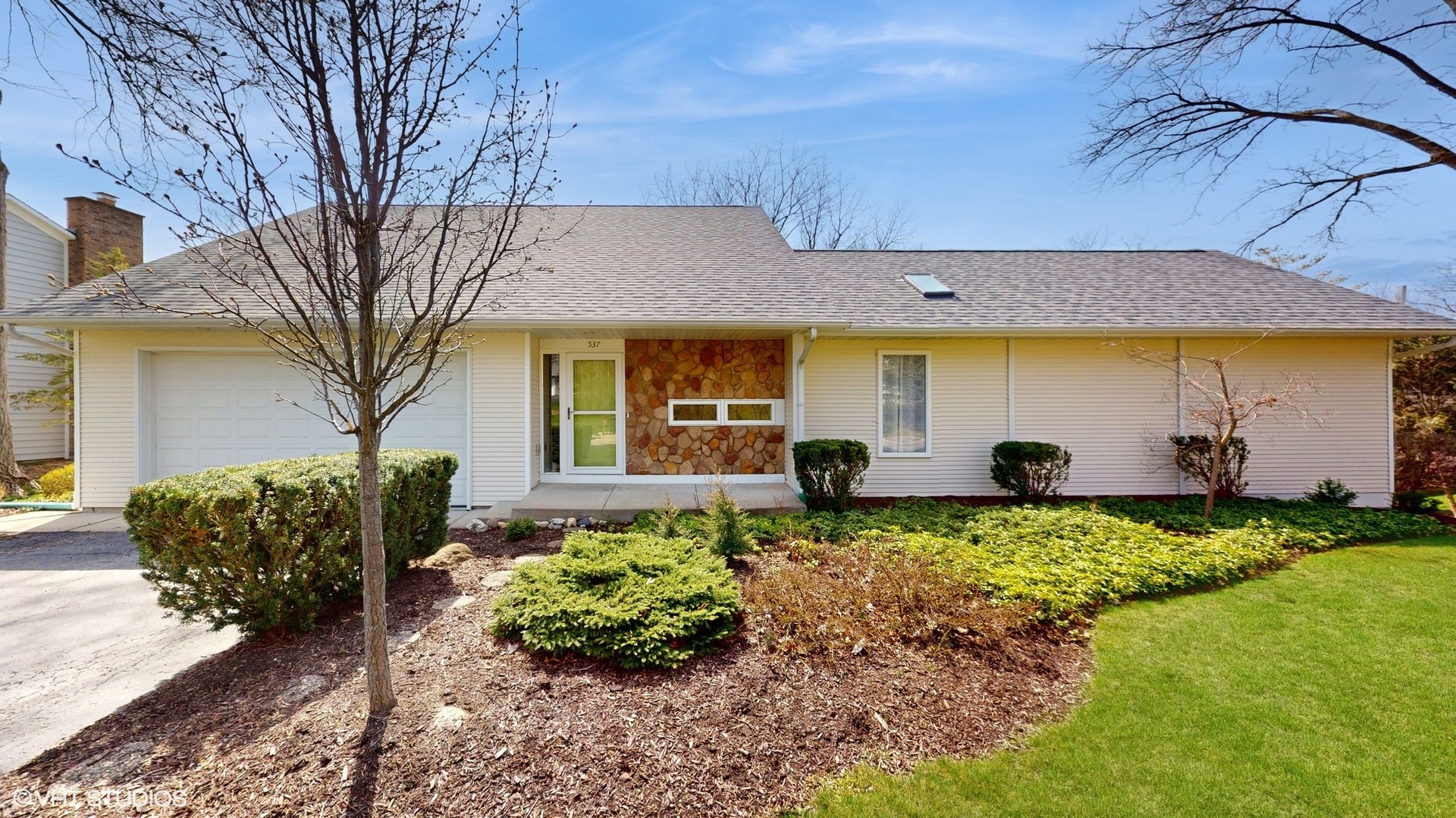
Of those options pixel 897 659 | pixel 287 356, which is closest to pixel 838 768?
pixel 897 659

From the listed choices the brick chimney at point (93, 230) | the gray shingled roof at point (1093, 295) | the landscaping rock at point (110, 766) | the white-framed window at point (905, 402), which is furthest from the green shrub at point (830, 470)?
the brick chimney at point (93, 230)

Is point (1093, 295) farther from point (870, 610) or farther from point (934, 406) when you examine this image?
point (870, 610)

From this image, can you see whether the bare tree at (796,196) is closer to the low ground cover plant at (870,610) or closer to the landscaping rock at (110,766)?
the low ground cover plant at (870,610)

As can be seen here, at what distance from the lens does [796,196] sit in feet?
68.6

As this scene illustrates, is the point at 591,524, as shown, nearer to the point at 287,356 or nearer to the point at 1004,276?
the point at 287,356

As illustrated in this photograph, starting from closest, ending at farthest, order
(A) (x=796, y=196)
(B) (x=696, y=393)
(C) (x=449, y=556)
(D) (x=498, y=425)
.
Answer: (C) (x=449, y=556) < (D) (x=498, y=425) < (B) (x=696, y=393) < (A) (x=796, y=196)

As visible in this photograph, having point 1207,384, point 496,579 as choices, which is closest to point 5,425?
point 496,579

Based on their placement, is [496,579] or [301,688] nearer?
[301,688]

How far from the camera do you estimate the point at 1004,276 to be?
10.3 meters

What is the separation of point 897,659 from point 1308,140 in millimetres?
11132

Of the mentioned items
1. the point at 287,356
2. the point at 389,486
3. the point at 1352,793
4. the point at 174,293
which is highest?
the point at 174,293

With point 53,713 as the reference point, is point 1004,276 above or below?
above

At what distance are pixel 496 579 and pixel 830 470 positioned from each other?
431 cm

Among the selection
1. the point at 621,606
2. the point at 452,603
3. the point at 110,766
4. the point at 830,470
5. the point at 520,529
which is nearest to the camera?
the point at 110,766
